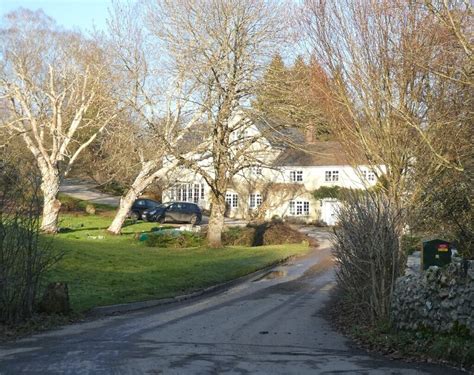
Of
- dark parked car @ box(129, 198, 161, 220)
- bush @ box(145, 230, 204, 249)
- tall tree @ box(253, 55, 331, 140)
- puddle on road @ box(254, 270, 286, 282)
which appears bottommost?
puddle on road @ box(254, 270, 286, 282)

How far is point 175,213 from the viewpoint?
163 feet

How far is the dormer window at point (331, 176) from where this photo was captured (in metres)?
57.3

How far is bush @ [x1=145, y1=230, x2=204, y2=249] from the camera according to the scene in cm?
3409

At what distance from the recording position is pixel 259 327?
44.7ft

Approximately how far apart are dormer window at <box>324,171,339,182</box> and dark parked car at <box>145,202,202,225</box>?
536 inches

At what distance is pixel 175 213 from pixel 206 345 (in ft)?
128

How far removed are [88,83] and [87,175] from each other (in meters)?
26.5

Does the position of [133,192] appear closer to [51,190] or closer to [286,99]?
[51,190]

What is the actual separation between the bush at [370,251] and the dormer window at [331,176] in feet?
141

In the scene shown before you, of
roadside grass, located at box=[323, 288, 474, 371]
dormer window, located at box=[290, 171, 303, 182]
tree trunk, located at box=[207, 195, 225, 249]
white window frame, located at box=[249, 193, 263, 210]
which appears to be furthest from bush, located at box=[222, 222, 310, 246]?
roadside grass, located at box=[323, 288, 474, 371]

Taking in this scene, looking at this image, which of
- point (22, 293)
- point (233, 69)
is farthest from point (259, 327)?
point (233, 69)

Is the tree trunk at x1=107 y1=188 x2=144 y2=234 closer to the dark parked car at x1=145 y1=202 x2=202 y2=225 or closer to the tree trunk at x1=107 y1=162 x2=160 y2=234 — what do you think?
the tree trunk at x1=107 y1=162 x2=160 y2=234

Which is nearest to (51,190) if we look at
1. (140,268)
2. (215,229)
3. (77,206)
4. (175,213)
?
(215,229)

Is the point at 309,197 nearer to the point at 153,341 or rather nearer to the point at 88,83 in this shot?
the point at 88,83
